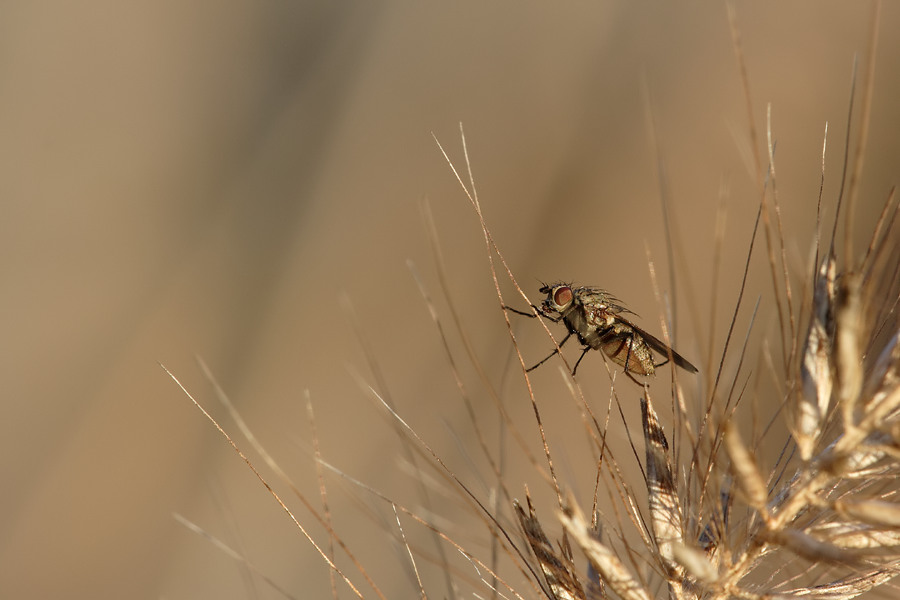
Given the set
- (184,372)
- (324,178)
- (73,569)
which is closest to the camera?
(73,569)

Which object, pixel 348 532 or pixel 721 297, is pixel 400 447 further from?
pixel 721 297

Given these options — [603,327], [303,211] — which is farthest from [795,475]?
[303,211]

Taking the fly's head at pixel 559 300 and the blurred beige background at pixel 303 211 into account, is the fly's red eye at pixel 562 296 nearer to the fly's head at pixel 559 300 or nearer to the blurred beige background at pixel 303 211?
the fly's head at pixel 559 300

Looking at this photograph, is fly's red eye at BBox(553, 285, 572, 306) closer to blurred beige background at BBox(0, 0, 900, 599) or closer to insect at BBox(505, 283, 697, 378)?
insect at BBox(505, 283, 697, 378)

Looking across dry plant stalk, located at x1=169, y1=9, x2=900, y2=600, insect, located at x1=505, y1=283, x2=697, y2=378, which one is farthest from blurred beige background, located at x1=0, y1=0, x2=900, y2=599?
dry plant stalk, located at x1=169, y1=9, x2=900, y2=600

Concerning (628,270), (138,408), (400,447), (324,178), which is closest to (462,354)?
(400,447)

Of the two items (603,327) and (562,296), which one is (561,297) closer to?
(562,296)
